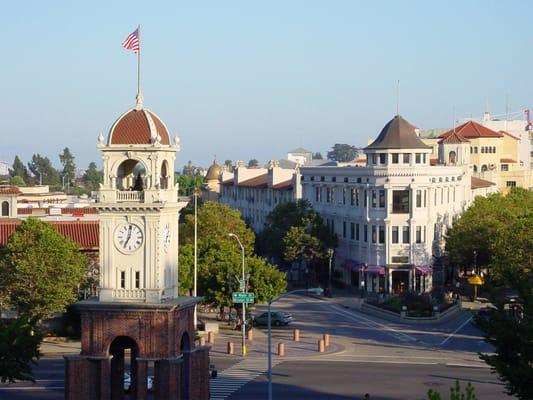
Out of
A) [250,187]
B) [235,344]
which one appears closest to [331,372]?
[235,344]

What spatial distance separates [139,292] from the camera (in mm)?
39156

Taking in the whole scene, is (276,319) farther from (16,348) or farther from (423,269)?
(16,348)

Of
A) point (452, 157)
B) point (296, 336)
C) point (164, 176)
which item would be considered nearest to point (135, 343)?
point (164, 176)

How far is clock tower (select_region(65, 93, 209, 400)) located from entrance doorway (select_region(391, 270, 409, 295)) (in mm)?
59941

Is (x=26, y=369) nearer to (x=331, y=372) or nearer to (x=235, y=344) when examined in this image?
(x=331, y=372)

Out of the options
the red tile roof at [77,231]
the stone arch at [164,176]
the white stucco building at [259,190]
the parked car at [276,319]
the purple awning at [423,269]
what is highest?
the white stucco building at [259,190]

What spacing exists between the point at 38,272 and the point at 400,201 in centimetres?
3870

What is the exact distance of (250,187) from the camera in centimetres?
14388

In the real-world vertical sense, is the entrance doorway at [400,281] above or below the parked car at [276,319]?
above

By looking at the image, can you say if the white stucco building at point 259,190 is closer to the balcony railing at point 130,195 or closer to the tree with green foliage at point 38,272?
the tree with green foliage at point 38,272

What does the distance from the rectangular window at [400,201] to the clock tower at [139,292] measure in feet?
196

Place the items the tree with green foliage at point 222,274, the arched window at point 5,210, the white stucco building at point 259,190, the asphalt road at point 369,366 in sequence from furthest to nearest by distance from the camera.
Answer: the white stucco building at point 259,190
the arched window at point 5,210
the tree with green foliage at point 222,274
the asphalt road at point 369,366

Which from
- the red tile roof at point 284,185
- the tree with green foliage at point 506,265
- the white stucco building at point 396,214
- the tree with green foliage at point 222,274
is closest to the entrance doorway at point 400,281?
the white stucco building at point 396,214

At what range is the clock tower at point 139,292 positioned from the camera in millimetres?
38844
